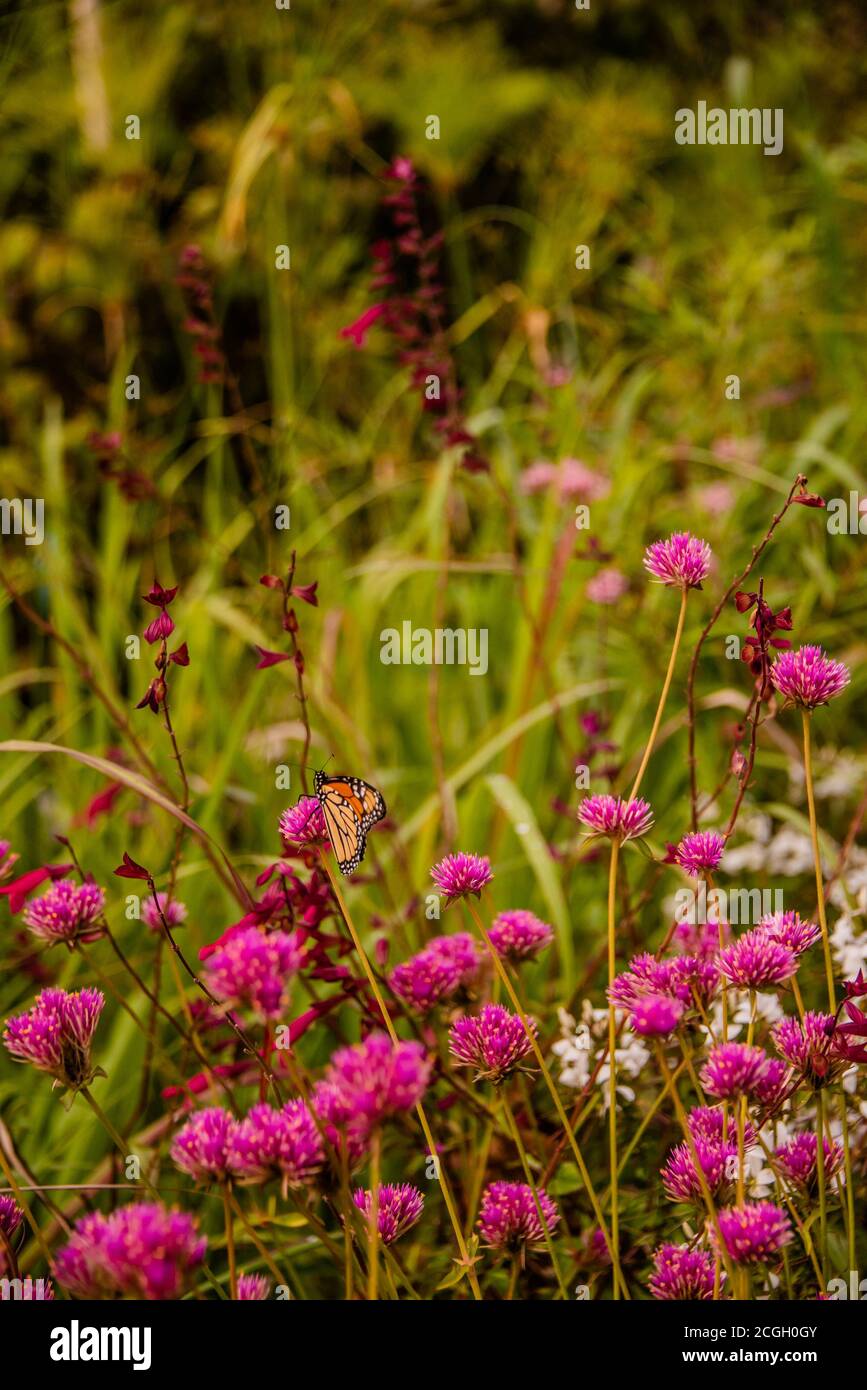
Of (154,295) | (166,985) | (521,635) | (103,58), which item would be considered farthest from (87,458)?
(166,985)

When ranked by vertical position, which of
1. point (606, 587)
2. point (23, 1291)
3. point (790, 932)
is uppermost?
point (606, 587)

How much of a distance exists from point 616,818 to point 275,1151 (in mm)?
299

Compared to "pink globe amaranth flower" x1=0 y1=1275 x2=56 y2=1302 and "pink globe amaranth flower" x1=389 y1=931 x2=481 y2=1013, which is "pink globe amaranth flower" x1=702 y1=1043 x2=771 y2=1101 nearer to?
"pink globe amaranth flower" x1=389 y1=931 x2=481 y2=1013

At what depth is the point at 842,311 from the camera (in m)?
2.45

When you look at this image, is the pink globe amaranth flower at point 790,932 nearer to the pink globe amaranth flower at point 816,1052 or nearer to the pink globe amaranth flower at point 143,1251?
the pink globe amaranth flower at point 816,1052

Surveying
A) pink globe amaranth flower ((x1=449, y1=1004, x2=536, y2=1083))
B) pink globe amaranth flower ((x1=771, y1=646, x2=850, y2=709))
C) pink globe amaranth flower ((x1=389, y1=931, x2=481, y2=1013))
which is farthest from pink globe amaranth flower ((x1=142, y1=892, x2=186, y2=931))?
pink globe amaranth flower ((x1=771, y1=646, x2=850, y2=709))

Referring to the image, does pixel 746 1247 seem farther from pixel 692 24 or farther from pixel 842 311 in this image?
pixel 692 24

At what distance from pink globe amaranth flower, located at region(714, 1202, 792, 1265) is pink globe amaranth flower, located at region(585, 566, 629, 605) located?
3.67 feet

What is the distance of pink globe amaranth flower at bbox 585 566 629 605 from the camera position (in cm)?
171

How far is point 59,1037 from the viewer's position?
74 centimetres

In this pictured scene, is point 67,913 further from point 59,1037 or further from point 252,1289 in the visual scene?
point 252,1289

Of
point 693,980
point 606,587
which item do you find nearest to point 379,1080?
point 693,980

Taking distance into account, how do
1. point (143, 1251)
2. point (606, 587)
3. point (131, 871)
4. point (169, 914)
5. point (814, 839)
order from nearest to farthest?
1. point (143, 1251)
2. point (814, 839)
3. point (131, 871)
4. point (169, 914)
5. point (606, 587)
